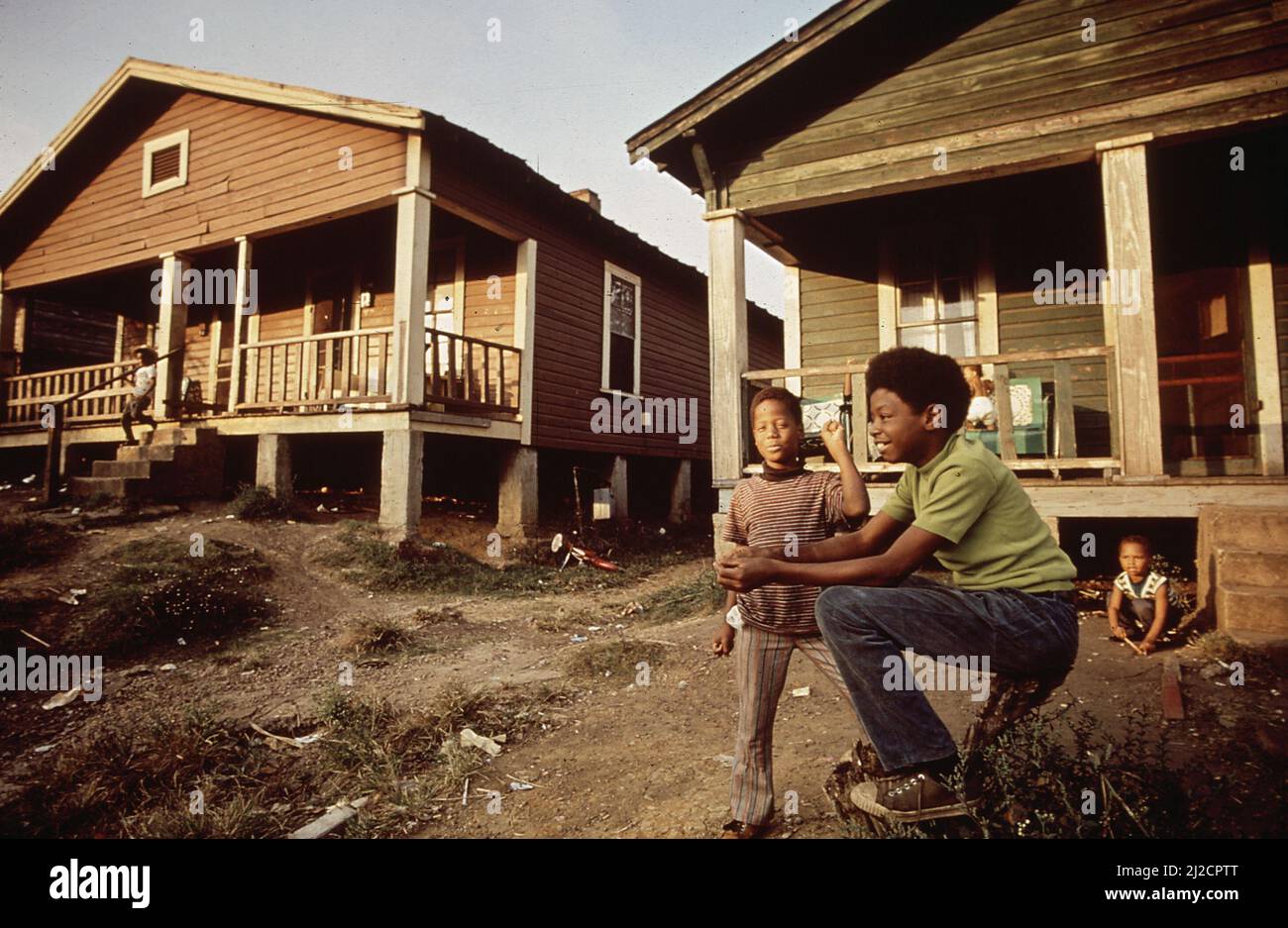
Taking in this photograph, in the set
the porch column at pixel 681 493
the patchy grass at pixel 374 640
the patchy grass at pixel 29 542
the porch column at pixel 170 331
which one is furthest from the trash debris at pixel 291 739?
the porch column at pixel 681 493

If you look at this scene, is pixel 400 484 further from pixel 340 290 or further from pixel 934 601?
pixel 934 601

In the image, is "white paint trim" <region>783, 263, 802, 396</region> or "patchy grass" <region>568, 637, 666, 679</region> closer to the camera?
"patchy grass" <region>568, 637, 666, 679</region>

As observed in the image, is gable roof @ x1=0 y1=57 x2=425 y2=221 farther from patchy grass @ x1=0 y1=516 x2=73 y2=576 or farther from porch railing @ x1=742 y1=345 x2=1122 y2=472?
patchy grass @ x1=0 y1=516 x2=73 y2=576

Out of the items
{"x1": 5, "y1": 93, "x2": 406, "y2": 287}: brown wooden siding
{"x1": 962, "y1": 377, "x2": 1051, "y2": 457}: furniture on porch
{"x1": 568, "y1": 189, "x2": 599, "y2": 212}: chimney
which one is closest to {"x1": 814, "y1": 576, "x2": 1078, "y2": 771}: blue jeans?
{"x1": 962, "y1": 377, "x2": 1051, "y2": 457}: furniture on porch

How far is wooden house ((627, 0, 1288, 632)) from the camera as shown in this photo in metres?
6.01

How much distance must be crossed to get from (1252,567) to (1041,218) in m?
5.09

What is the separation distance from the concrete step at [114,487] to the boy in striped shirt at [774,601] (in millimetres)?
10230

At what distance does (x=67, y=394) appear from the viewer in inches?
509

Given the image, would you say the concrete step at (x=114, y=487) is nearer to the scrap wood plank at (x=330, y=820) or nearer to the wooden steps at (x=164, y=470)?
the wooden steps at (x=164, y=470)

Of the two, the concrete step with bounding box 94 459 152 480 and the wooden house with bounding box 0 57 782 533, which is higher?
the wooden house with bounding box 0 57 782 533

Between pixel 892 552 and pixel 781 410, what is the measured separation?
85 centimetres

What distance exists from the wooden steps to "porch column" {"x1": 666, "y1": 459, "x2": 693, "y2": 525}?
28.7 feet

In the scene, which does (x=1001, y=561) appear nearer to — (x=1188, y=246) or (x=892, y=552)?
(x=892, y=552)

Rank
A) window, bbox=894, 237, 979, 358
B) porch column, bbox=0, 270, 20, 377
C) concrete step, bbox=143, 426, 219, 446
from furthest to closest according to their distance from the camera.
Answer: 1. porch column, bbox=0, 270, 20, 377
2. concrete step, bbox=143, 426, 219, 446
3. window, bbox=894, 237, 979, 358
